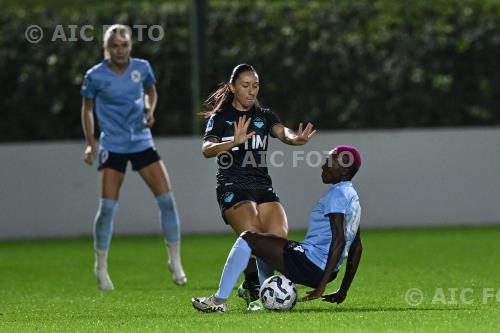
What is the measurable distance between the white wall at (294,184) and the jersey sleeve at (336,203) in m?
9.61

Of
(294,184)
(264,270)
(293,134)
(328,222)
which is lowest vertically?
(294,184)

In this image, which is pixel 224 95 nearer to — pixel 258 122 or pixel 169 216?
pixel 258 122

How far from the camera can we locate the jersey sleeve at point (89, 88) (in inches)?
486

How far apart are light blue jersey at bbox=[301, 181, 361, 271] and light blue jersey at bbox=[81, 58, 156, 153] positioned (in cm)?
346

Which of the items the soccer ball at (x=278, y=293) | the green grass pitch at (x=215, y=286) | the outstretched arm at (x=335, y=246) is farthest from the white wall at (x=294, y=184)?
the outstretched arm at (x=335, y=246)

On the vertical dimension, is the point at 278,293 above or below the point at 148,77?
below

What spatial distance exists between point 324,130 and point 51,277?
26.5 feet

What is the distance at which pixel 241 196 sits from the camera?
1017cm

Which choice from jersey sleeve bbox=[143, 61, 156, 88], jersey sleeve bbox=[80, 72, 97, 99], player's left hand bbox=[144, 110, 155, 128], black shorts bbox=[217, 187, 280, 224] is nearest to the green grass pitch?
black shorts bbox=[217, 187, 280, 224]

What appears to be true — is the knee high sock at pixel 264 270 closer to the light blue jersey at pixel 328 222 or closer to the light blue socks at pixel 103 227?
the light blue jersey at pixel 328 222

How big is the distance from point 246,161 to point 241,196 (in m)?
0.27

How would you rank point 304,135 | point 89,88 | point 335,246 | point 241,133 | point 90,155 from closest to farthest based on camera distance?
point 335,246
point 241,133
point 304,135
point 90,155
point 89,88

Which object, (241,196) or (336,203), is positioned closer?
(336,203)

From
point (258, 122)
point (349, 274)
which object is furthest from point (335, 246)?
point (258, 122)
